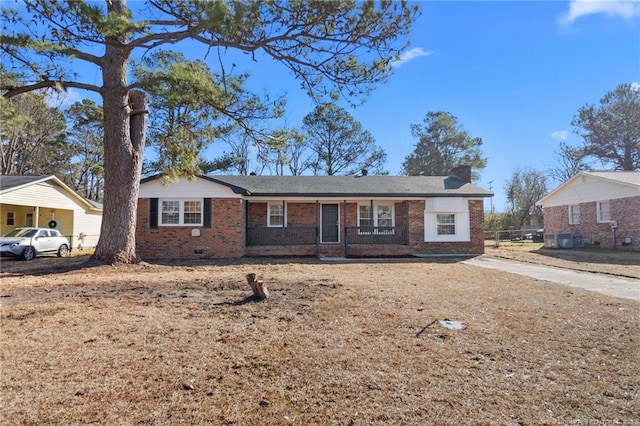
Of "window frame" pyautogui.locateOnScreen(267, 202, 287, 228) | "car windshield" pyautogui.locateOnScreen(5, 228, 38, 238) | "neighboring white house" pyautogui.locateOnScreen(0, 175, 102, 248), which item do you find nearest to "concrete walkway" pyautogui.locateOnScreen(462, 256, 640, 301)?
"window frame" pyautogui.locateOnScreen(267, 202, 287, 228)

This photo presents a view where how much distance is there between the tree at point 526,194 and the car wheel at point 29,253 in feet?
124

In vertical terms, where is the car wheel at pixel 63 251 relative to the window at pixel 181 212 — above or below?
below

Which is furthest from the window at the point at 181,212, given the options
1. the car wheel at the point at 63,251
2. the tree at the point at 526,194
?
the tree at the point at 526,194

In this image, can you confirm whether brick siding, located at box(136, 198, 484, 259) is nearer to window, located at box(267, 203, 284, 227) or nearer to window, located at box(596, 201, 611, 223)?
window, located at box(267, 203, 284, 227)

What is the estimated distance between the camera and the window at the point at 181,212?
14.2 m

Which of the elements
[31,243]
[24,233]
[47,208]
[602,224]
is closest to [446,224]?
[602,224]

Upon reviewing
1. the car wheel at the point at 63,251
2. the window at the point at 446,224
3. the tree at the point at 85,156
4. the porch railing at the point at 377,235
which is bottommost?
the car wheel at the point at 63,251

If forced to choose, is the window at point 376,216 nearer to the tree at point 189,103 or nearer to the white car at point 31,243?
the tree at point 189,103

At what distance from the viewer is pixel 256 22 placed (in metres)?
7.47

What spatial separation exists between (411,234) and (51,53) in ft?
43.7

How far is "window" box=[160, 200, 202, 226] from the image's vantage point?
46.6 ft

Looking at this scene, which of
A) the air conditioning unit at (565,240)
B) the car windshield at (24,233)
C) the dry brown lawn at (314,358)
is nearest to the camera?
the dry brown lawn at (314,358)

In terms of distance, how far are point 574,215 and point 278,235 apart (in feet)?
58.0

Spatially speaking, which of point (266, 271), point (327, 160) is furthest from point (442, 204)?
point (327, 160)
